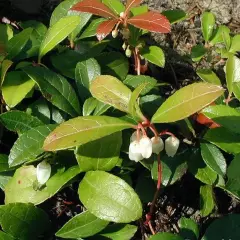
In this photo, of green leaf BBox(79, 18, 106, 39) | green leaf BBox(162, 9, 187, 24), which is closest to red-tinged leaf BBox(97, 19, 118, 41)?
green leaf BBox(79, 18, 106, 39)

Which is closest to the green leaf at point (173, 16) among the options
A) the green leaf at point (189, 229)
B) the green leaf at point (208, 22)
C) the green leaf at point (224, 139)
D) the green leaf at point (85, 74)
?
the green leaf at point (208, 22)

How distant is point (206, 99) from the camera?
122 centimetres

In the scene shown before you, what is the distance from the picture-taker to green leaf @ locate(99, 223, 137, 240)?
1.46m

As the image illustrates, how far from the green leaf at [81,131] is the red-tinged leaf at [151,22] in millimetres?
359

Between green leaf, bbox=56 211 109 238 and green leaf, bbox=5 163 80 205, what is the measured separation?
0.09 metres

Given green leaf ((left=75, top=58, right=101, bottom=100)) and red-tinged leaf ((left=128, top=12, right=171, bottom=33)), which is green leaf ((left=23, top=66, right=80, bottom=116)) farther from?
red-tinged leaf ((left=128, top=12, right=171, bottom=33))

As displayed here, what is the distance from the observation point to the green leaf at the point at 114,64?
1.68 metres

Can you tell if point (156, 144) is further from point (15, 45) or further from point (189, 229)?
point (15, 45)

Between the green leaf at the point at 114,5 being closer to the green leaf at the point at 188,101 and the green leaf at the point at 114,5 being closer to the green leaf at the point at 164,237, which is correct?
the green leaf at the point at 188,101

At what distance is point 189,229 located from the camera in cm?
→ 151

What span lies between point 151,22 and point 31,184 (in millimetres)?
550

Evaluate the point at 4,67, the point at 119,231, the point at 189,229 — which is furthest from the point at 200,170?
the point at 4,67

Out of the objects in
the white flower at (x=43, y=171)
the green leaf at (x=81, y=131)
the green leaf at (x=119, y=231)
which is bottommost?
the green leaf at (x=119, y=231)

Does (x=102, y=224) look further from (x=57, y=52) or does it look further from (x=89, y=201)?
(x=57, y=52)
